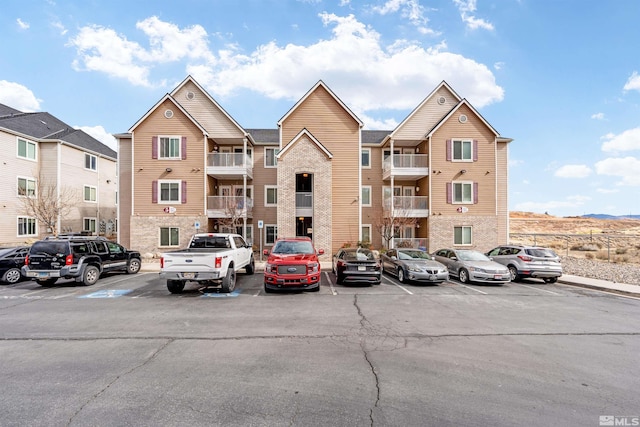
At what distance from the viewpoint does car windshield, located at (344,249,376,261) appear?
13.0 meters

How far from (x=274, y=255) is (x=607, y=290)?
44.3 ft

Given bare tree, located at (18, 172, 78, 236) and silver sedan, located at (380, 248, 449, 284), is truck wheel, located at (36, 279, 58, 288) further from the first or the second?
silver sedan, located at (380, 248, 449, 284)

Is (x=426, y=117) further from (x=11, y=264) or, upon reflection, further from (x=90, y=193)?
(x=90, y=193)

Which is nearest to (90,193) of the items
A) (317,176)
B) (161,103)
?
(161,103)

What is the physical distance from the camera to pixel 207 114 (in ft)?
81.5

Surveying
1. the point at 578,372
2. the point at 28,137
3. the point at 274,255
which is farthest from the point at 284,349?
the point at 28,137

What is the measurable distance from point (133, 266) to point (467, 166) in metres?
24.0

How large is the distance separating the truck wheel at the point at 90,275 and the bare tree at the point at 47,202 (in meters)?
15.6

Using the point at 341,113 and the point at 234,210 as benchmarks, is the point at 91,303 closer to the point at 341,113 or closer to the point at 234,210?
the point at 234,210

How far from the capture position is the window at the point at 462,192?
24.2 m

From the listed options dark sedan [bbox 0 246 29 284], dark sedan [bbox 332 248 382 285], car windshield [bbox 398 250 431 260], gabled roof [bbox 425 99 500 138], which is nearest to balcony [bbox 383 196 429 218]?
gabled roof [bbox 425 99 500 138]

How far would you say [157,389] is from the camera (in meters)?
4.37

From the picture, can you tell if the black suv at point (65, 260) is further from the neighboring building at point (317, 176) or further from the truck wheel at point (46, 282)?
the neighboring building at point (317, 176)

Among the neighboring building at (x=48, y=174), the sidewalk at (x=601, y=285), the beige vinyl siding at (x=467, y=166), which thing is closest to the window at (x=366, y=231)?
→ the beige vinyl siding at (x=467, y=166)
